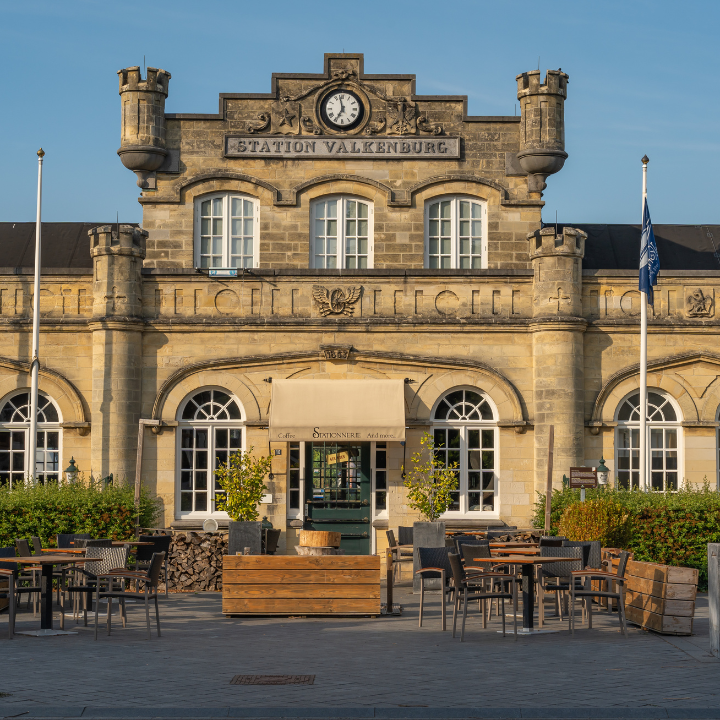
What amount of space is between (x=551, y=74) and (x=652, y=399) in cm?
666

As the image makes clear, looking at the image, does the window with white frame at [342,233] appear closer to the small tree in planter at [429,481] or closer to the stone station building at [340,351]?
the stone station building at [340,351]

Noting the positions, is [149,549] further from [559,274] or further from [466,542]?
[559,274]

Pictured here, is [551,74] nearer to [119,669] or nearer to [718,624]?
[718,624]

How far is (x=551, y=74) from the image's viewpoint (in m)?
22.0

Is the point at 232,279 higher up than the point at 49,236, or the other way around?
the point at 49,236

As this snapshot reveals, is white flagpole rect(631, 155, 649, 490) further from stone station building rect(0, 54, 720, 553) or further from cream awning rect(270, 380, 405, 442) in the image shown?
cream awning rect(270, 380, 405, 442)

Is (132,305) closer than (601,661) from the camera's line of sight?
No

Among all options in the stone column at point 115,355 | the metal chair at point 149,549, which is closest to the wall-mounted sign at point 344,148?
the stone column at point 115,355

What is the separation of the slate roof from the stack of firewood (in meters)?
8.77

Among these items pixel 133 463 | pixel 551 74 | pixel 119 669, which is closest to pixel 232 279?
pixel 133 463

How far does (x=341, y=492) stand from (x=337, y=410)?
1.81 m

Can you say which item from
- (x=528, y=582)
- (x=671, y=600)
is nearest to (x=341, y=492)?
(x=528, y=582)

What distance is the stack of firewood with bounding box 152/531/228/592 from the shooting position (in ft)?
60.0

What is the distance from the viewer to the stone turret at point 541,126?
21.8 metres
